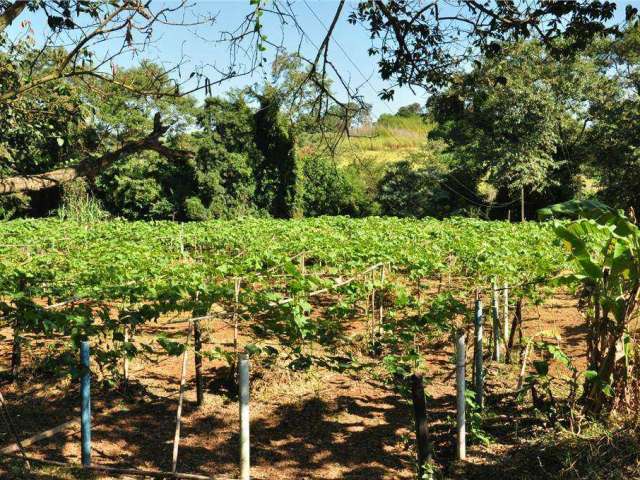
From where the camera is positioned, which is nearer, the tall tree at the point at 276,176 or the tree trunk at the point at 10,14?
the tree trunk at the point at 10,14

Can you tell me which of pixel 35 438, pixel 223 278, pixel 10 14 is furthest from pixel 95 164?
pixel 223 278

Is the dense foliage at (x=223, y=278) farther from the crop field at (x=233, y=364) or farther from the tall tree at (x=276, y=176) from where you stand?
the tall tree at (x=276, y=176)

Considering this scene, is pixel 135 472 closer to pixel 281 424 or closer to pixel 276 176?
pixel 281 424

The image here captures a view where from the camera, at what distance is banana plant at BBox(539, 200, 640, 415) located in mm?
3867

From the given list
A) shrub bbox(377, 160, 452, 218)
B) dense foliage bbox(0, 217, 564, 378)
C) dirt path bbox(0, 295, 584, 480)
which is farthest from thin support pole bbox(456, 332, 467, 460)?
shrub bbox(377, 160, 452, 218)

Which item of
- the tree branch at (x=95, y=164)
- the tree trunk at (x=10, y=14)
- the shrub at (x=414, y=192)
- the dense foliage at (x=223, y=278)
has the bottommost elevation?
the dense foliage at (x=223, y=278)

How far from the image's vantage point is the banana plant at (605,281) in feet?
12.7

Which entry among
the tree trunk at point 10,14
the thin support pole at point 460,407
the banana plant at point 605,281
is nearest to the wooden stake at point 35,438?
the tree trunk at point 10,14

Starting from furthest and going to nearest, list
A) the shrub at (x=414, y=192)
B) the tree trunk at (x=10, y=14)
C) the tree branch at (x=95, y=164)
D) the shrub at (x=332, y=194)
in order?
1. the shrub at (x=332, y=194)
2. the shrub at (x=414, y=192)
3. the tree trunk at (x=10, y=14)
4. the tree branch at (x=95, y=164)

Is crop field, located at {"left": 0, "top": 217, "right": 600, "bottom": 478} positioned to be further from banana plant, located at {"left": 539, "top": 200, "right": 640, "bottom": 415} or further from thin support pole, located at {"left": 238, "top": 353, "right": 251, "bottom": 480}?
banana plant, located at {"left": 539, "top": 200, "right": 640, "bottom": 415}

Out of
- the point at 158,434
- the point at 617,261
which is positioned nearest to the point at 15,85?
the point at 158,434

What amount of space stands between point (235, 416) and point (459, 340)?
2.36 meters

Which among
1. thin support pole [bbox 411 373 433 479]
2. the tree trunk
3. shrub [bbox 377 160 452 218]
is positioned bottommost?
thin support pole [bbox 411 373 433 479]

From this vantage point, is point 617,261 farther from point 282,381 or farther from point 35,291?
point 35,291
